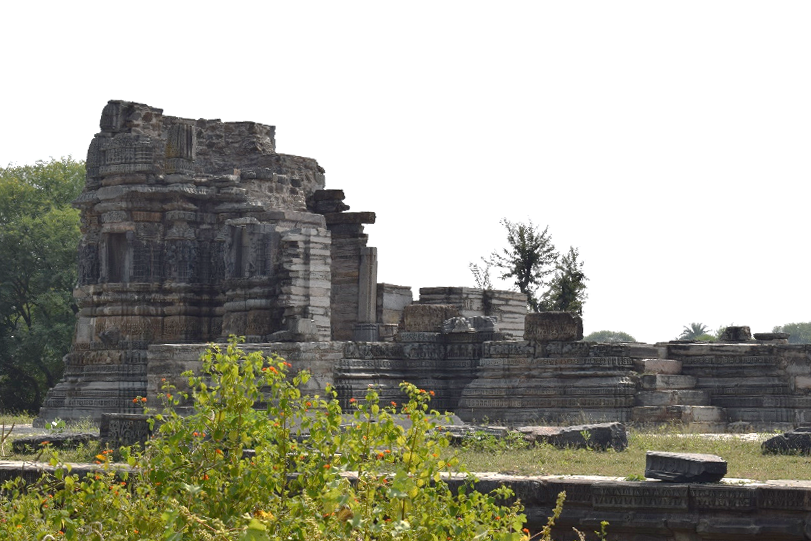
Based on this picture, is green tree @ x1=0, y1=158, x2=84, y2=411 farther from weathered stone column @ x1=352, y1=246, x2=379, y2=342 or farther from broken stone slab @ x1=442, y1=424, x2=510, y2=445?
broken stone slab @ x1=442, y1=424, x2=510, y2=445

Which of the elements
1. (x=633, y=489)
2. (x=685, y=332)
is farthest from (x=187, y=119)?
(x=685, y=332)

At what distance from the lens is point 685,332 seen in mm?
89812

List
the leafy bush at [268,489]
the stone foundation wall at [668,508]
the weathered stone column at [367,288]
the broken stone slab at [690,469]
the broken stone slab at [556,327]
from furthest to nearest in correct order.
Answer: the weathered stone column at [367,288]
the broken stone slab at [556,327]
the broken stone slab at [690,469]
the stone foundation wall at [668,508]
the leafy bush at [268,489]

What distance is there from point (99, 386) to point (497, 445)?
1033 centimetres

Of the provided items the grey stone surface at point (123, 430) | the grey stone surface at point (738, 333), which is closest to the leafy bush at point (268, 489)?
the grey stone surface at point (123, 430)

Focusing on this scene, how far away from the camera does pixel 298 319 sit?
71.6ft

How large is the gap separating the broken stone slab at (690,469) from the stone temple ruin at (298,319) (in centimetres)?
868

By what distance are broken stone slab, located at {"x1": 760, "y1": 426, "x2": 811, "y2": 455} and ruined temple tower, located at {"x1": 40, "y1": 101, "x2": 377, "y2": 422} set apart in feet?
31.6

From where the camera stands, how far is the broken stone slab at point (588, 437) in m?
14.1

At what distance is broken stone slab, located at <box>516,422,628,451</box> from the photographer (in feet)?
46.3

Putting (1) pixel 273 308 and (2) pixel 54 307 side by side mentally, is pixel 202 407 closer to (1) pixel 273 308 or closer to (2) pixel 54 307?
(1) pixel 273 308

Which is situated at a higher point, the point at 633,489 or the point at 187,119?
the point at 187,119

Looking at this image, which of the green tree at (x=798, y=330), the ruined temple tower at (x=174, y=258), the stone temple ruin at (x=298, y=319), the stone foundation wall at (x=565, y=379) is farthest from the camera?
the green tree at (x=798, y=330)

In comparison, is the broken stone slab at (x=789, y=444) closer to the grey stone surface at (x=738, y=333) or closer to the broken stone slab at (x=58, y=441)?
the broken stone slab at (x=58, y=441)
